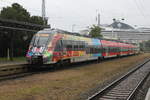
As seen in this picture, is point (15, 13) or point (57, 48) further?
point (15, 13)

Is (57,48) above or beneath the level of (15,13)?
beneath

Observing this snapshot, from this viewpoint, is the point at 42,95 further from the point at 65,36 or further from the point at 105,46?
the point at 105,46

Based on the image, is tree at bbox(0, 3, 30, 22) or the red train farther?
tree at bbox(0, 3, 30, 22)

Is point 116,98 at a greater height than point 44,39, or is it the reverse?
point 44,39

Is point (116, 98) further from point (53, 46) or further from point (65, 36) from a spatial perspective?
point (65, 36)

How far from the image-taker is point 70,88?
12453 mm

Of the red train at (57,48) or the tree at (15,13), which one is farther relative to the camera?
the tree at (15,13)

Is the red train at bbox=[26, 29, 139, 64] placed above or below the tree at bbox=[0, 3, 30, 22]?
below

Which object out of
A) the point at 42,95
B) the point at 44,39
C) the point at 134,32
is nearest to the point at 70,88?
the point at 42,95

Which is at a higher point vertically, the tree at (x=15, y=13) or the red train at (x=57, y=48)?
the tree at (x=15, y=13)

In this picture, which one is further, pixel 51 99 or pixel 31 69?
pixel 31 69

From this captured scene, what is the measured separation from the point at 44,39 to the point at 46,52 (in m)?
1.37

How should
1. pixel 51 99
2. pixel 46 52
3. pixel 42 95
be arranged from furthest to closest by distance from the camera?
pixel 46 52 < pixel 42 95 < pixel 51 99

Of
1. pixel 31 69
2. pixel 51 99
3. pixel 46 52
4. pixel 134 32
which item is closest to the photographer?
pixel 51 99
